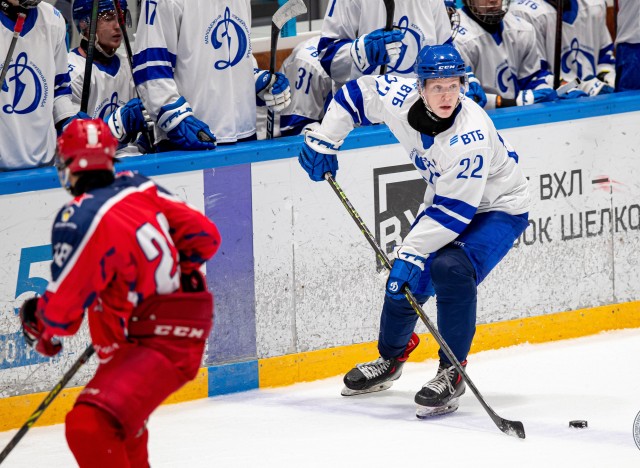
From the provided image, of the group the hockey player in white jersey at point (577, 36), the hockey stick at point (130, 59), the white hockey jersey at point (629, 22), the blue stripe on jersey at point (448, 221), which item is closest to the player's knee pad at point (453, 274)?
the blue stripe on jersey at point (448, 221)

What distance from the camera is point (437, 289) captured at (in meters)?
4.41

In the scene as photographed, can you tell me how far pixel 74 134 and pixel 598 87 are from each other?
295 cm

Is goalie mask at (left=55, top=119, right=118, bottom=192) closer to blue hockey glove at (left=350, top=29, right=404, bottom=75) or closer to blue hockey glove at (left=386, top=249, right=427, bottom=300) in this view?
blue hockey glove at (left=386, top=249, right=427, bottom=300)

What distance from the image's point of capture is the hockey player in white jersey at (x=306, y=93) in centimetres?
538

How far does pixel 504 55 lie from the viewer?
5.62m

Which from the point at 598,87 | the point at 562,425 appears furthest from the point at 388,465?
the point at 598,87

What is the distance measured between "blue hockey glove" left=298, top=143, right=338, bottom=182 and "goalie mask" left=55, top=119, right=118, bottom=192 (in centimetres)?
141

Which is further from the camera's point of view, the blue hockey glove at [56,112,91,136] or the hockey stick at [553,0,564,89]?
the hockey stick at [553,0,564,89]

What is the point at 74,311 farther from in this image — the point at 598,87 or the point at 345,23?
the point at 598,87

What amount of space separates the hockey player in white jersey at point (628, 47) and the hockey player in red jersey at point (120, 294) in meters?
2.73

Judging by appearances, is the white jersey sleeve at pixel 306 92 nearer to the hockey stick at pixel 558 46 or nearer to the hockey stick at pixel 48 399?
the hockey stick at pixel 558 46

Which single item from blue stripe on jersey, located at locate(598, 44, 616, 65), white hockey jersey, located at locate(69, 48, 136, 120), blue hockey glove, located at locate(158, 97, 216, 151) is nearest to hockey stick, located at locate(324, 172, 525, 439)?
blue hockey glove, located at locate(158, 97, 216, 151)

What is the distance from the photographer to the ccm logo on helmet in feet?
10.5

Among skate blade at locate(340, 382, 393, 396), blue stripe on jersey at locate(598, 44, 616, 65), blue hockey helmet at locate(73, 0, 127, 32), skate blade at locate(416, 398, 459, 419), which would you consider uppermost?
blue hockey helmet at locate(73, 0, 127, 32)
